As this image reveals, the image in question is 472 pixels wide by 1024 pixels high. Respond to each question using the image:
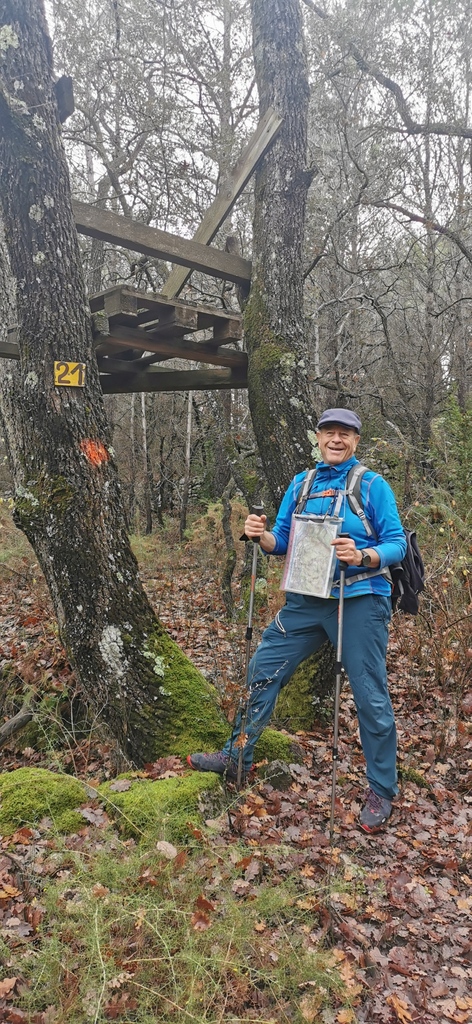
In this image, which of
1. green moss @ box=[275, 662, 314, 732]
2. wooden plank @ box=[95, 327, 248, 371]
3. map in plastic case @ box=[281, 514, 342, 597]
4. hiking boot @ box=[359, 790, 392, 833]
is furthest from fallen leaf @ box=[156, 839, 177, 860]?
wooden plank @ box=[95, 327, 248, 371]

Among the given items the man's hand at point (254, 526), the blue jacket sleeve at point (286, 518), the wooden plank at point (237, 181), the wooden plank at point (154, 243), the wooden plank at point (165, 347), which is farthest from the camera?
the wooden plank at point (237, 181)

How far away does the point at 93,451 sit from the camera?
4293 millimetres

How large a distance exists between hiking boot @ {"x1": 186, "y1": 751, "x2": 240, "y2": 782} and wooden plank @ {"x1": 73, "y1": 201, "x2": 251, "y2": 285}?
12.4ft

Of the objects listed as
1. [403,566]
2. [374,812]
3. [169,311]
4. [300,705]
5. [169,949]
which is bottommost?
[374,812]

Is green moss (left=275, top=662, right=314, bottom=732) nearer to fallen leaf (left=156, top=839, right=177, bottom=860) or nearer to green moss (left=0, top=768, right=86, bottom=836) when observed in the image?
green moss (left=0, top=768, right=86, bottom=836)

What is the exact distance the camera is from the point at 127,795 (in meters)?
3.62

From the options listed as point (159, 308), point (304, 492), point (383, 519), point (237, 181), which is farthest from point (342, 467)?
point (237, 181)

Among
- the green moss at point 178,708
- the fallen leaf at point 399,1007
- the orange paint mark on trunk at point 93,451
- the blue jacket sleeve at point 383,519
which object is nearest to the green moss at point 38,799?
the green moss at point 178,708

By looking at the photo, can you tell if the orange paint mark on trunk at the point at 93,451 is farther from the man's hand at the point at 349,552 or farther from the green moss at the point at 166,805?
the green moss at the point at 166,805

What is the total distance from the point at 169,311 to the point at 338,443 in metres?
2.14

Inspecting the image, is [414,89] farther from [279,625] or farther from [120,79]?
[279,625]

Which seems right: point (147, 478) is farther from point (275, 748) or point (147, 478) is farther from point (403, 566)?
point (403, 566)

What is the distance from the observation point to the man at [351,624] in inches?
148

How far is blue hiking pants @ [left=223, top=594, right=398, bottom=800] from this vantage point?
379 cm
